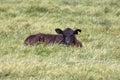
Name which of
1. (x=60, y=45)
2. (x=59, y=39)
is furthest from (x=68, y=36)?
(x=60, y=45)

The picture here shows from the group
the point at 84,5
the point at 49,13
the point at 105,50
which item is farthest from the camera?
the point at 84,5

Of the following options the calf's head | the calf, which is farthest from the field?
the calf's head

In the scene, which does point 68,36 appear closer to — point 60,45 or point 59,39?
point 59,39

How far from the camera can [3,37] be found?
1169 centimetres

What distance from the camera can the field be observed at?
7105 millimetres

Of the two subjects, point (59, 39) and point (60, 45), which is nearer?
point (60, 45)

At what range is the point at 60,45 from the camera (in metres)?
10.2

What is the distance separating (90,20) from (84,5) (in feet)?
13.2

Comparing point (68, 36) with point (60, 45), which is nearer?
point (60, 45)

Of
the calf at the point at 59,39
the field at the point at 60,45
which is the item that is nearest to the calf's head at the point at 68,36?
the calf at the point at 59,39

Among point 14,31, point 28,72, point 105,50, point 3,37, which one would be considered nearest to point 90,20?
point 14,31

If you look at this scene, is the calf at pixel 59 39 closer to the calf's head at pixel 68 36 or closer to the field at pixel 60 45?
the calf's head at pixel 68 36

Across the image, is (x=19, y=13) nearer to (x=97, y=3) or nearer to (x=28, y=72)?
(x=97, y=3)

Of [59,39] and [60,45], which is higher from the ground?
[60,45]
